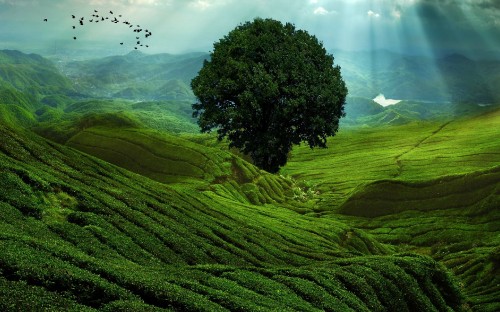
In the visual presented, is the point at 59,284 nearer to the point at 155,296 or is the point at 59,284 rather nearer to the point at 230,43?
the point at 155,296

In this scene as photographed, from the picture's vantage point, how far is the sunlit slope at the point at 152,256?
24.6m

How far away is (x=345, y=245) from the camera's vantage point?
64750mm

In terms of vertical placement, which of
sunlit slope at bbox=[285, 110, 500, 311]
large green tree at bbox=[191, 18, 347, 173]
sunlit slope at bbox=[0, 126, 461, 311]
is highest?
large green tree at bbox=[191, 18, 347, 173]

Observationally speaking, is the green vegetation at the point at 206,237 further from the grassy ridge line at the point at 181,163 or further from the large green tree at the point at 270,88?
the large green tree at the point at 270,88

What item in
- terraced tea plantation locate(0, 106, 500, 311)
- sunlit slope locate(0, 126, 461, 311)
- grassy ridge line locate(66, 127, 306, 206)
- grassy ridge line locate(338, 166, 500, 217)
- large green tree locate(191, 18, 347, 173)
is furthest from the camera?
grassy ridge line locate(338, 166, 500, 217)

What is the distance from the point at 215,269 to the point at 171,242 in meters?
5.97

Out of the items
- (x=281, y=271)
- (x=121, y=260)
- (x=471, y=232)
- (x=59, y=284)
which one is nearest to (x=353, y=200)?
(x=471, y=232)

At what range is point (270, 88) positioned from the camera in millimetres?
78938

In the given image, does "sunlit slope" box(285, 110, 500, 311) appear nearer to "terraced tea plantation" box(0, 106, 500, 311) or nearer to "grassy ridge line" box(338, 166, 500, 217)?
"grassy ridge line" box(338, 166, 500, 217)

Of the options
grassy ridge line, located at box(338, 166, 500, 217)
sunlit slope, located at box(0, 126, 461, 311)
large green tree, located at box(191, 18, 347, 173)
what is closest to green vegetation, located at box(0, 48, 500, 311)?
sunlit slope, located at box(0, 126, 461, 311)

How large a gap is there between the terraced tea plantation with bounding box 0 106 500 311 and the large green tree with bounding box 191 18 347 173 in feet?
29.8

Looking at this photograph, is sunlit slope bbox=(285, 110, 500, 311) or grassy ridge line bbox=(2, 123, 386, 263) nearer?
grassy ridge line bbox=(2, 123, 386, 263)

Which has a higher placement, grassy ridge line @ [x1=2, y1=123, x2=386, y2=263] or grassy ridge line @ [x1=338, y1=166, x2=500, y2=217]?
grassy ridge line @ [x1=2, y1=123, x2=386, y2=263]

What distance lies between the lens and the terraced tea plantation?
86.3 ft
